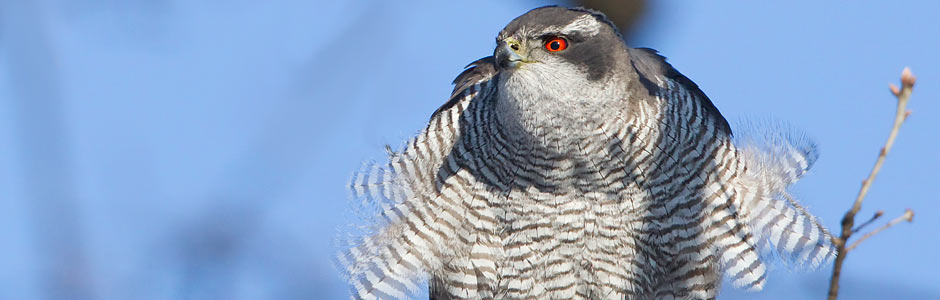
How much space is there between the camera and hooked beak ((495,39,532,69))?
5258 mm

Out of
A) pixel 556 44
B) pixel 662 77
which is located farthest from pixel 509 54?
pixel 662 77

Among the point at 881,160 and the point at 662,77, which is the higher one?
the point at 662,77

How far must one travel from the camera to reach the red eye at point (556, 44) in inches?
211

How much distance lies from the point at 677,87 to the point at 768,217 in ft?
3.00

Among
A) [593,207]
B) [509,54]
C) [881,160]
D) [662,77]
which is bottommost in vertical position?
[881,160]

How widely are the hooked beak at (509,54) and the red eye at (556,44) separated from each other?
0.16 m

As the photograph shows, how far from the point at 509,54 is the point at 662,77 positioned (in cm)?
135

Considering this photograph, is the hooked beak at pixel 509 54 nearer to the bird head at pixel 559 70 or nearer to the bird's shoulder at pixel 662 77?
the bird head at pixel 559 70

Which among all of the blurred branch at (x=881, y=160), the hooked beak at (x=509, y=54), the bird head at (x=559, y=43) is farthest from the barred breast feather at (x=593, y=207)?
the blurred branch at (x=881, y=160)

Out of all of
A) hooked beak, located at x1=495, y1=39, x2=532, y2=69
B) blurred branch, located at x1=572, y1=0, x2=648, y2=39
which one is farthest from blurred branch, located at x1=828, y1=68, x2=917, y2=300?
blurred branch, located at x1=572, y1=0, x2=648, y2=39

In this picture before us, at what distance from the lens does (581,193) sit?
587 centimetres

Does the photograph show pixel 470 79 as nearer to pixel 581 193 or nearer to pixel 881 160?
pixel 581 193

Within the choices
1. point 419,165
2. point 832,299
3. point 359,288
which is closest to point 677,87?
point 419,165

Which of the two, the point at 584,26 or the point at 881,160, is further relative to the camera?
the point at 584,26
